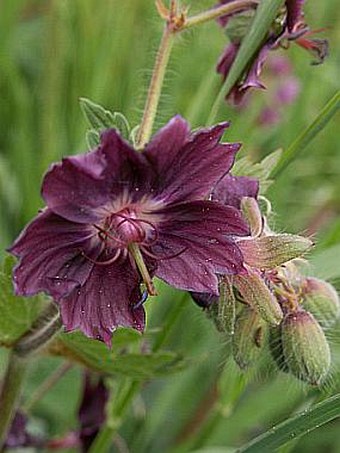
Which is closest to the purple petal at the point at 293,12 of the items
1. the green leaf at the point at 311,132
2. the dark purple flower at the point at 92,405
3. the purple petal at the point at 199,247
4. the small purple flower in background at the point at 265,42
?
the small purple flower in background at the point at 265,42

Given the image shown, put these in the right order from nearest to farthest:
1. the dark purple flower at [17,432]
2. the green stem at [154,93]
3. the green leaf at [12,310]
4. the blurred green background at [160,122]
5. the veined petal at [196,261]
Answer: the veined petal at [196,261]
the green stem at [154,93]
the green leaf at [12,310]
the dark purple flower at [17,432]
the blurred green background at [160,122]

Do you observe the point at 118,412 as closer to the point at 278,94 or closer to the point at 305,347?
the point at 305,347

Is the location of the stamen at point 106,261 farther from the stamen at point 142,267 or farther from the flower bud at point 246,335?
the flower bud at point 246,335

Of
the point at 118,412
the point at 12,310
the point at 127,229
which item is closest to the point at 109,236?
the point at 127,229

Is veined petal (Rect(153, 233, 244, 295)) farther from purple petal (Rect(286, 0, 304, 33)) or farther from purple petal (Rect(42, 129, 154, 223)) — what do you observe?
purple petal (Rect(286, 0, 304, 33))

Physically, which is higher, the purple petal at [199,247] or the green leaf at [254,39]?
the green leaf at [254,39]

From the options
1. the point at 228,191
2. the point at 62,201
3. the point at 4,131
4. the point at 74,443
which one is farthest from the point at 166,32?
the point at 4,131

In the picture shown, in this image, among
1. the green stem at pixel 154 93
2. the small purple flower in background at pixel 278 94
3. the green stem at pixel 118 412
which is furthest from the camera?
the small purple flower in background at pixel 278 94
